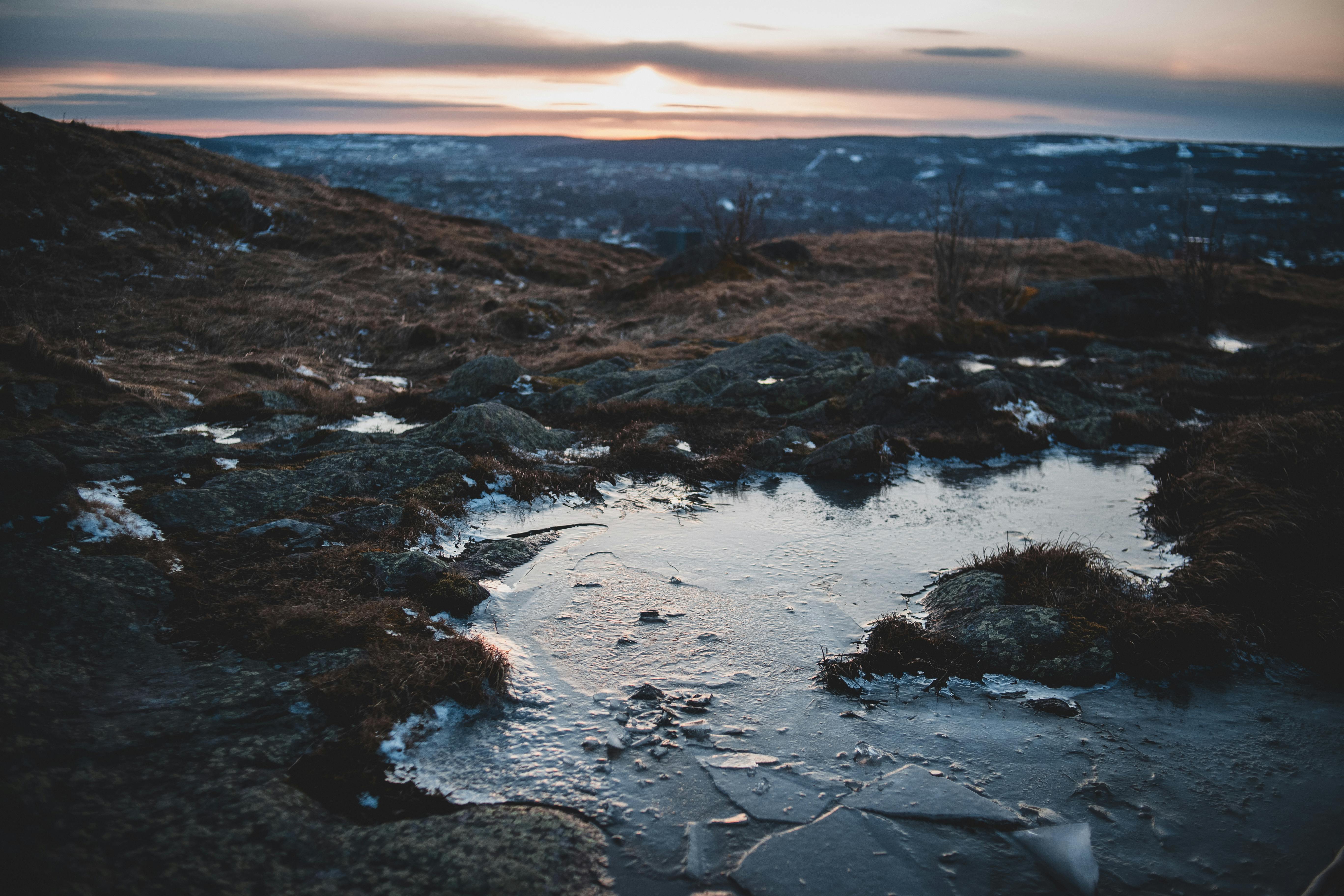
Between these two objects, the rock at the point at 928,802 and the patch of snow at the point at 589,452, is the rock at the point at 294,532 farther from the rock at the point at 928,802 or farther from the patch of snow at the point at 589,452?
the rock at the point at 928,802

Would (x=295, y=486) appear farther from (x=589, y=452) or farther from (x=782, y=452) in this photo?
(x=782, y=452)

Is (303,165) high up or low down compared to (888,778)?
up

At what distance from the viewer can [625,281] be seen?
1017 inches

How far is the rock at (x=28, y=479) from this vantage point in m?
5.44

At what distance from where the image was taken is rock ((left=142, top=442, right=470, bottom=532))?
649 centimetres

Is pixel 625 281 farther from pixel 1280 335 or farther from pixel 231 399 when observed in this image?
pixel 1280 335

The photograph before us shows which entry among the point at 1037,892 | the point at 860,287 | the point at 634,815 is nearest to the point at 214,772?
the point at 634,815

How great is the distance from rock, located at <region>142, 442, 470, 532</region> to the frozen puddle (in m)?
2.37

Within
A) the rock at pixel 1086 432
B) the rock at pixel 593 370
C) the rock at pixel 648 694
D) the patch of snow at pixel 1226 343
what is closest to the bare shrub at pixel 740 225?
the rock at pixel 593 370

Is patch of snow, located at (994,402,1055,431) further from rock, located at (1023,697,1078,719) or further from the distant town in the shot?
the distant town

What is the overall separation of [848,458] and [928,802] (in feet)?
20.7

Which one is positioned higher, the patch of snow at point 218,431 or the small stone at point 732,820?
the patch of snow at point 218,431

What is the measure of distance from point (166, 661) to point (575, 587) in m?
3.06

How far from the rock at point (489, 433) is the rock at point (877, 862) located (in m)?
6.74
